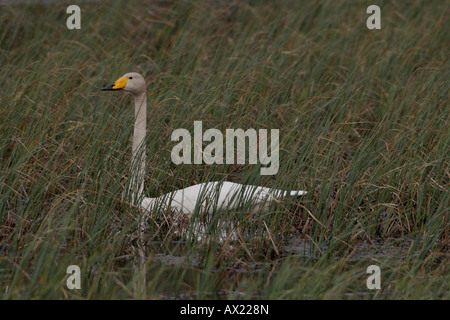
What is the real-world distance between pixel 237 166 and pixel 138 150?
1278 millimetres

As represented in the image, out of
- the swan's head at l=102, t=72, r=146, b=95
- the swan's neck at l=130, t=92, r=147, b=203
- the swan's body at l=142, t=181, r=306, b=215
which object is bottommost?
the swan's body at l=142, t=181, r=306, b=215

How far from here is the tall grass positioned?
238 inches

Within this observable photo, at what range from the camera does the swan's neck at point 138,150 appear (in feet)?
24.0

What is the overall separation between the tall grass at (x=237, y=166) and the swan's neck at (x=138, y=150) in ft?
0.47

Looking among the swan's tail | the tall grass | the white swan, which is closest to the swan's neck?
the white swan

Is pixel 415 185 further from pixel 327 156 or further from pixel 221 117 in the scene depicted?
pixel 221 117

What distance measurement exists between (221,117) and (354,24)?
442 centimetres

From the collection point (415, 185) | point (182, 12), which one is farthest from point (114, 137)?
point (182, 12)

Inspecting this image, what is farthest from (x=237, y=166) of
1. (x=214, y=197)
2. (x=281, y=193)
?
(x=281, y=193)

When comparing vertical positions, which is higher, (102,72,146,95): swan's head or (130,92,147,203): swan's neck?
(102,72,146,95): swan's head

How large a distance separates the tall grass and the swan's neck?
142 millimetres

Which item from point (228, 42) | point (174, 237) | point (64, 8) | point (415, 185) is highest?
point (64, 8)

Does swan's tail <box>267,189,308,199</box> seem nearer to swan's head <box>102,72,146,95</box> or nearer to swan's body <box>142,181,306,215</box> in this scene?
swan's body <box>142,181,306,215</box>
